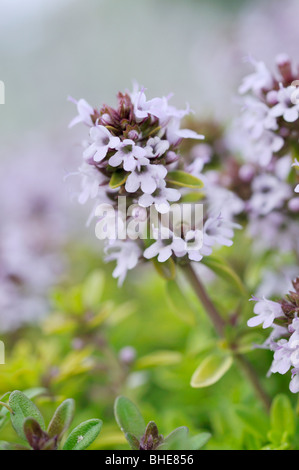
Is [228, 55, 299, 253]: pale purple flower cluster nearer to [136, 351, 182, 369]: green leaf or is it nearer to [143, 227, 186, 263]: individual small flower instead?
[143, 227, 186, 263]: individual small flower

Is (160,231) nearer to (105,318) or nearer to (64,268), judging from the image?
(105,318)

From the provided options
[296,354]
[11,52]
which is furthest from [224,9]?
[296,354]

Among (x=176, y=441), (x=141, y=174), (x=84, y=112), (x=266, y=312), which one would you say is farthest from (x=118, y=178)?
(x=176, y=441)

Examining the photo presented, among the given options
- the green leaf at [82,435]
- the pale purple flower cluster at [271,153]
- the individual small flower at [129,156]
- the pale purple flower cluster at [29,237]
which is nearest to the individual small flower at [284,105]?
the pale purple flower cluster at [271,153]

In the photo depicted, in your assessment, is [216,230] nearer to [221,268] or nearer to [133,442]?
[221,268]

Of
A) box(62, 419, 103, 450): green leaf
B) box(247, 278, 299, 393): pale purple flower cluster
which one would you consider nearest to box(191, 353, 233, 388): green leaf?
box(247, 278, 299, 393): pale purple flower cluster
